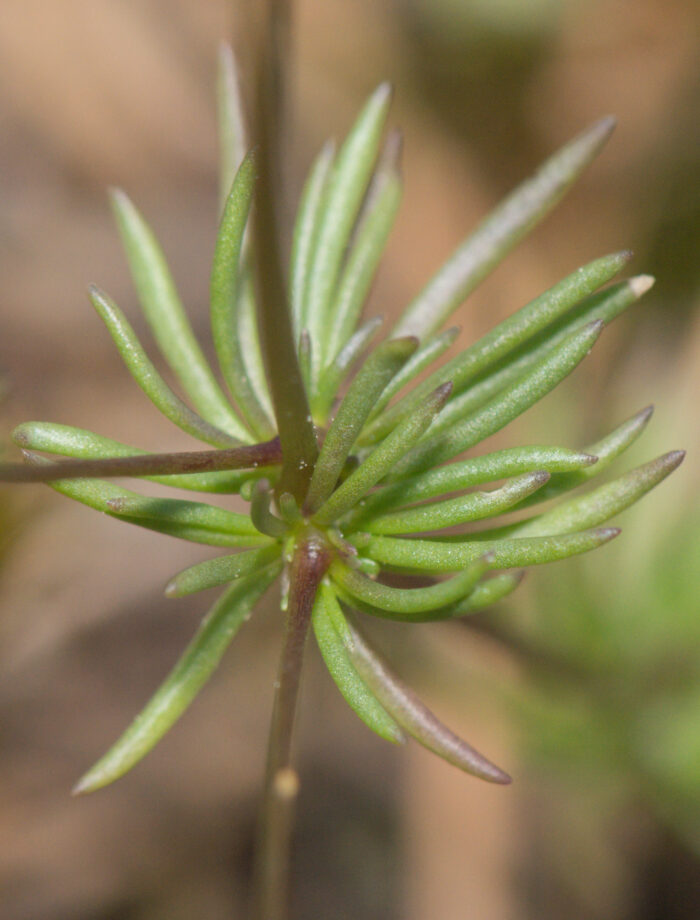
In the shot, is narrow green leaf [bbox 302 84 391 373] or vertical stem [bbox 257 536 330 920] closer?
vertical stem [bbox 257 536 330 920]

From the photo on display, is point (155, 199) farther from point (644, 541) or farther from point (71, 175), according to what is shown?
point (644, 541)

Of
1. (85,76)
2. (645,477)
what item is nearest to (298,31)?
(85,76)

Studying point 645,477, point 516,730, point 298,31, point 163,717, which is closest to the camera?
point 645,477

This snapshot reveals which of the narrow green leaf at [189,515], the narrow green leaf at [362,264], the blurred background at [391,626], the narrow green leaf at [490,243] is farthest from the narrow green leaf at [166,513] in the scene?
the blurred background at [391,626]

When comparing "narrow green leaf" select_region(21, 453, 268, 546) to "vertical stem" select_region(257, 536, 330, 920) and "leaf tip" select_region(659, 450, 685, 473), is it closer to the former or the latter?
"vertical stem" select_region(257, 536, 330, 920)

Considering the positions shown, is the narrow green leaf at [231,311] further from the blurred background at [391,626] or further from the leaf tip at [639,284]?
the blurred background at [391,626]

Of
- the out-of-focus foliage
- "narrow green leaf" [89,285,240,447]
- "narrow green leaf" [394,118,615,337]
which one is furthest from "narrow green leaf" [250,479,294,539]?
the out-of-focus foliage

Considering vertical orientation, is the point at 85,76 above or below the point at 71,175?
above
